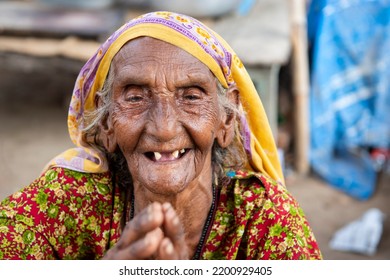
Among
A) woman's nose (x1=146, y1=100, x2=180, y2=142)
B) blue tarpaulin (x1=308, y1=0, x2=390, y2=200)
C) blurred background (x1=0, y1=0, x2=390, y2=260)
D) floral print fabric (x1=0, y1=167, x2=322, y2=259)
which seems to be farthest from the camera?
blue tarpaulin (x1=308, y1=0, x2=390, y2=200)

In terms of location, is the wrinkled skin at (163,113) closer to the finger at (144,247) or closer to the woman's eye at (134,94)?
the woman's eye at (134,94)

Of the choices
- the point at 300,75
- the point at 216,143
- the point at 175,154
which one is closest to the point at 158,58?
the point at 175,154

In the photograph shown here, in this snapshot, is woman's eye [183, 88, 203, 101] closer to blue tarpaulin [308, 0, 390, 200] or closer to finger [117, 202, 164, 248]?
finger [117, 202, 164, 248]

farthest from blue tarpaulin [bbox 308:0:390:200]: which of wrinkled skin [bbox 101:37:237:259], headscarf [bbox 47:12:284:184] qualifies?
wrinkled skin [bbox 101:37:237:259]

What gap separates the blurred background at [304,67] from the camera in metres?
5.75

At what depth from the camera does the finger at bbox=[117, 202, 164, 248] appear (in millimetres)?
1757

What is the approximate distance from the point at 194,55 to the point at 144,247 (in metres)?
0.77

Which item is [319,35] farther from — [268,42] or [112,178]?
[112,178]

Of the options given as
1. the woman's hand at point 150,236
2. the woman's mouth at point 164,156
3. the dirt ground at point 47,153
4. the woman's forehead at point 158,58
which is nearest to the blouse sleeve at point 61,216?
the woman's mouth at point 164,156

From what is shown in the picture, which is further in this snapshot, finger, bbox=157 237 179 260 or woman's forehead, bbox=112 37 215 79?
woman's forehead, bbox=112 37 215 79

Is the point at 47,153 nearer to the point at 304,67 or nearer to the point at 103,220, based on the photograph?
the point at 304,67
